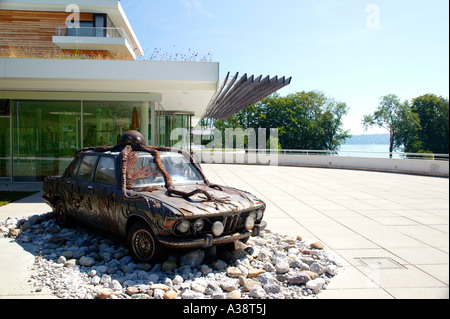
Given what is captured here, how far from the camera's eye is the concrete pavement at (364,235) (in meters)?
3.99

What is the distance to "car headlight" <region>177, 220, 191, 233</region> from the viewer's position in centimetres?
412

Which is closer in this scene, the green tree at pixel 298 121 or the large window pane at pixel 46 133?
the large window pane at pixel 46 133

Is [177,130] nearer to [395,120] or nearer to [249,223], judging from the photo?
[249,223]

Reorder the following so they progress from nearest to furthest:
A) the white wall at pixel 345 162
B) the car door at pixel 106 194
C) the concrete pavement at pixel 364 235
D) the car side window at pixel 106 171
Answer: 1. the concrete pavement at pixel 364 235
2. the car door at pixel 106 194
3. the car side window at pixel 106 171
4. the white wall at pixel 345 162

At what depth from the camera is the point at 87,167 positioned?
5727mm

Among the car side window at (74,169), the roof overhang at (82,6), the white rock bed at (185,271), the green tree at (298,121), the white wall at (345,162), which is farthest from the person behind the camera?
the green tree at (298,121)

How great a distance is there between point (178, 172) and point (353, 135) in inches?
2672

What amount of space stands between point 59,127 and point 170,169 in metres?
9.20

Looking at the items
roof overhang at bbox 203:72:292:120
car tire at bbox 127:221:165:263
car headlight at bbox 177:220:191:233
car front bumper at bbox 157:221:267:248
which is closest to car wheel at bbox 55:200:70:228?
car tire at bbox 127:221:165:263

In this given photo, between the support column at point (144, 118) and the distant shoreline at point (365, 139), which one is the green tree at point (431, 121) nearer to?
the distant shoreline at point (365, 139)

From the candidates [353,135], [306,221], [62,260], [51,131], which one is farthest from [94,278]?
[353,135]

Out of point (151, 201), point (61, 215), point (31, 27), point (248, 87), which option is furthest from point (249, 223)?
point (31, 27)

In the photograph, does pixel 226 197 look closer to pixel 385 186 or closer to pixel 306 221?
pixel 306 221

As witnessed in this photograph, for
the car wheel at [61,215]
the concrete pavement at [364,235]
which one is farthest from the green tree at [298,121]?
the car wheel at [61,215]
